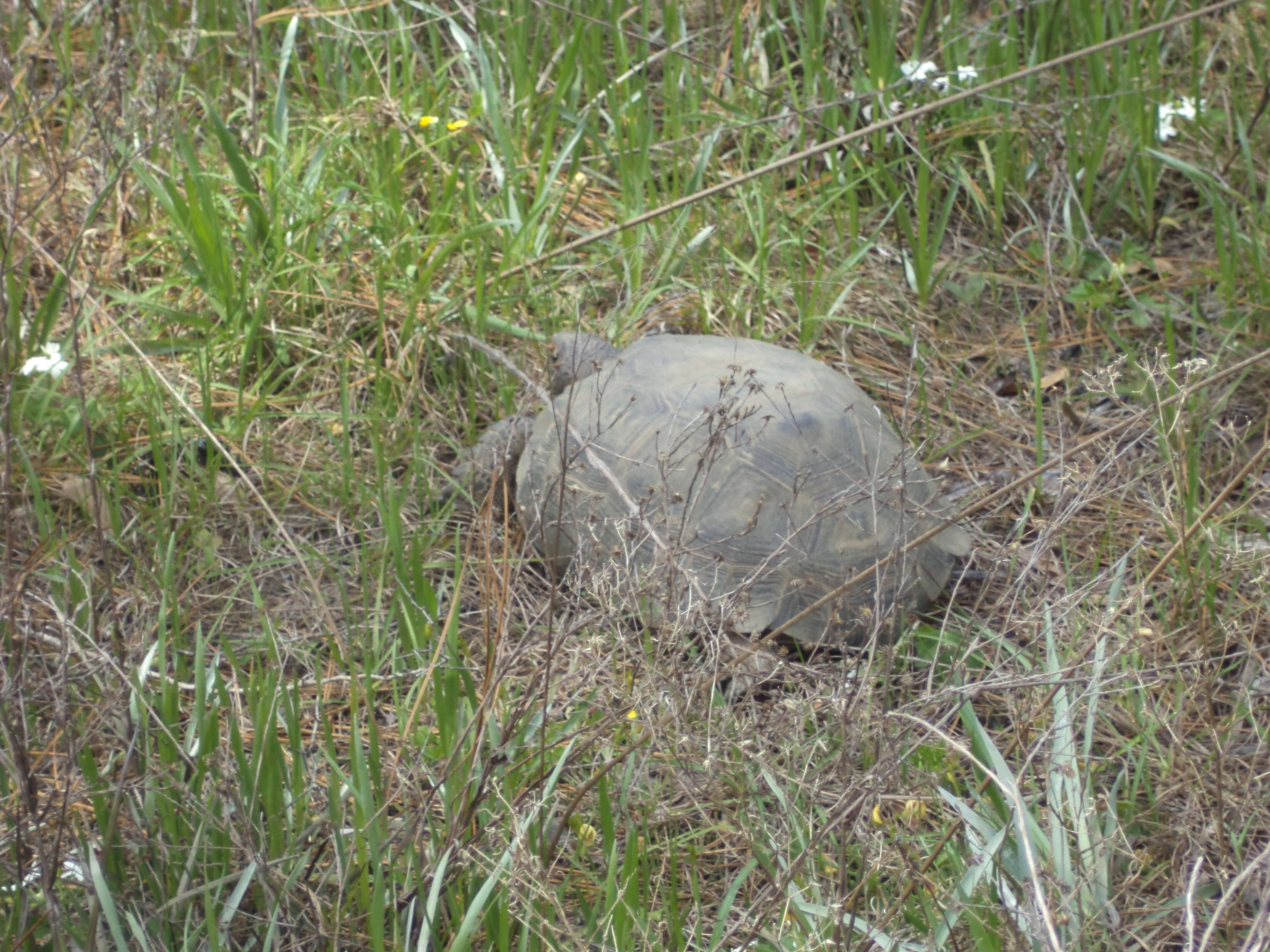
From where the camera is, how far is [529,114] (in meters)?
3.65

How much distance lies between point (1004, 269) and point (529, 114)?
1.63 metres

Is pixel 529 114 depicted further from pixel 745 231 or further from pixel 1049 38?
pixel 1049 38

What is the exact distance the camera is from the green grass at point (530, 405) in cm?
166

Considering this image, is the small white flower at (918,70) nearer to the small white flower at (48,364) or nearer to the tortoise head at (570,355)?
the tortoise head at (570,355)

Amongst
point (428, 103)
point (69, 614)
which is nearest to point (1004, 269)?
point (428, 103)

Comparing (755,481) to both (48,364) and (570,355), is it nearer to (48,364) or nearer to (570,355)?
(570,355)

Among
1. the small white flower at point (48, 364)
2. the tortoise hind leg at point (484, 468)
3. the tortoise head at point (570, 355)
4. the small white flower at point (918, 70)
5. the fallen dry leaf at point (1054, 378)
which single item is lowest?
the fallen dry leaf at point (1054, 378)

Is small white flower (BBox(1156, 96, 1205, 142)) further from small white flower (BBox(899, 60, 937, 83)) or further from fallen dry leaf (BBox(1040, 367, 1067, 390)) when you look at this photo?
fallen dry leaf (BBox(1040, 367, 1067, 390))

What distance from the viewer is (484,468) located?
9.25 ft

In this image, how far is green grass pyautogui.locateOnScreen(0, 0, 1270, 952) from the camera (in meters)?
1.66

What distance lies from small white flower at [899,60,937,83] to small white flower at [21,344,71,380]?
103 inches

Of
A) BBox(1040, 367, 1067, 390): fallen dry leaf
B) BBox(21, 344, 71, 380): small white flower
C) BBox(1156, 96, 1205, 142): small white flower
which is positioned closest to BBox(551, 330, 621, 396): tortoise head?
BBox(21, 344, 71, 380): small white flower

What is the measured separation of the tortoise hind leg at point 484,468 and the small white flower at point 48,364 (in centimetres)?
97

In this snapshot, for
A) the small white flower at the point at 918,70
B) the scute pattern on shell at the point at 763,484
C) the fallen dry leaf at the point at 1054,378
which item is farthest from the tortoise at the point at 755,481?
the small white flower at the point at 918,70
